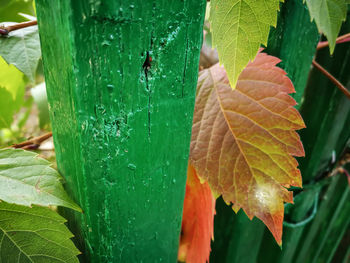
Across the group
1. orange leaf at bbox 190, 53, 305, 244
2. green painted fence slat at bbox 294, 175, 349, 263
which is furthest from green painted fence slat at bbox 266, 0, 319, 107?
green painted fence slat at bbox 294, 175, 349, 263

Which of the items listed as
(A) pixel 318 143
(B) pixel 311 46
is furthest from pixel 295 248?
(B) pixel 311 46

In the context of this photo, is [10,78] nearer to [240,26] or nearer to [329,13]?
[240,26]

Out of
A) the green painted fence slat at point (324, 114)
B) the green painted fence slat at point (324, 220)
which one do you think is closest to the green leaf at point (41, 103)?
the green painted fence slat at point (324, 114)

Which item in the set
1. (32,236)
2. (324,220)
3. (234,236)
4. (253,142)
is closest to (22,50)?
(32,236)

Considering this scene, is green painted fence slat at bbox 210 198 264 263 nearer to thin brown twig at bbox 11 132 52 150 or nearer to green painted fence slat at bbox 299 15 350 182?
green painted fence slat at bbox 299 15 350 182

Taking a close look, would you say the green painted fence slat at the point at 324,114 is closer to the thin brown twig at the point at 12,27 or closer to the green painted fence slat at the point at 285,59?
the green painted fence slat at the point at 285,59
